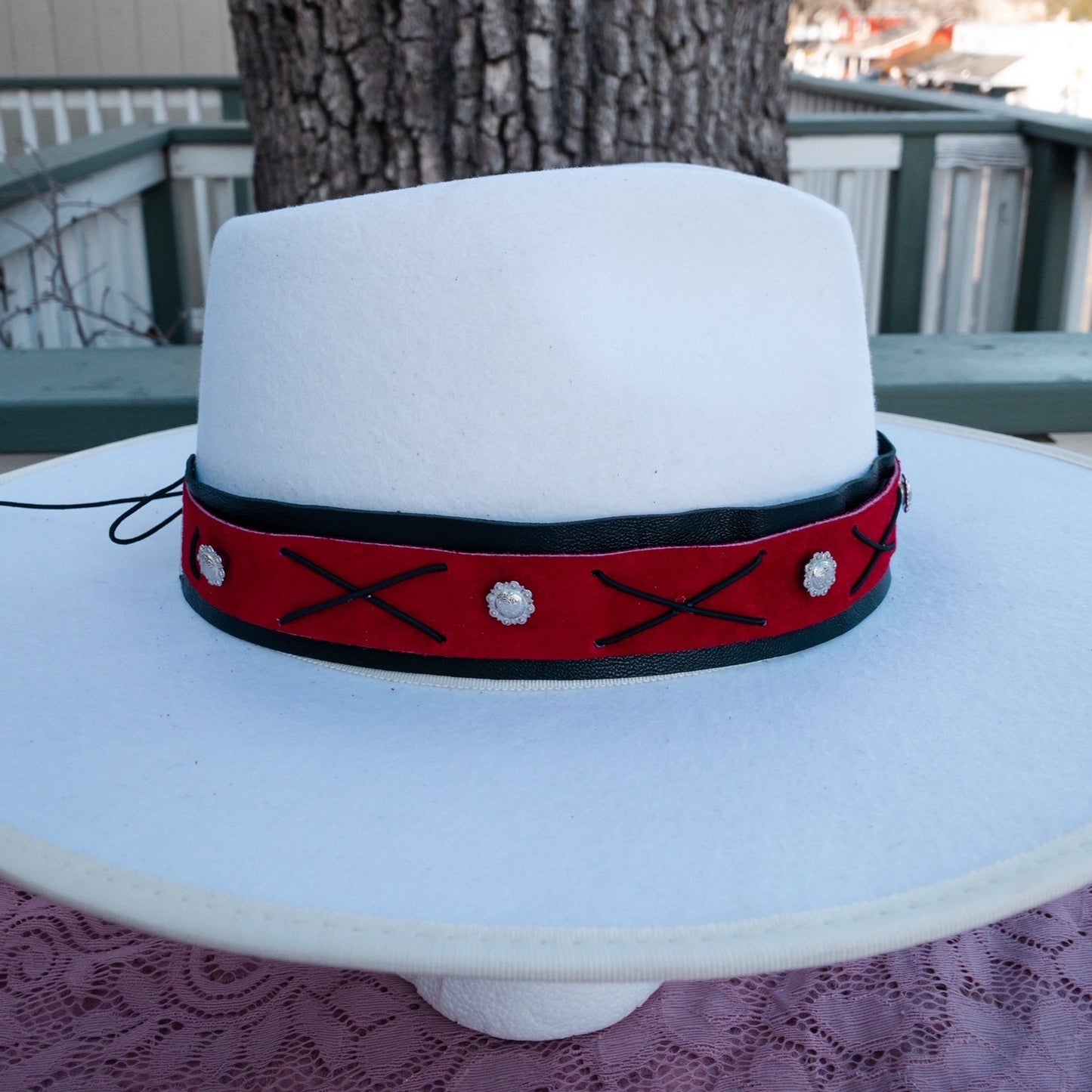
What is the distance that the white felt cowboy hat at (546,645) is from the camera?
2.31 feet

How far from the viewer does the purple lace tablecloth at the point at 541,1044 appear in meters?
1.09

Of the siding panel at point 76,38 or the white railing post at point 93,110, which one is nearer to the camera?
the white railing post at point 93,110

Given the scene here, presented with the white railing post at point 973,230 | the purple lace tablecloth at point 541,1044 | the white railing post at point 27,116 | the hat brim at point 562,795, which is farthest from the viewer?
the white railing post at point 27,116

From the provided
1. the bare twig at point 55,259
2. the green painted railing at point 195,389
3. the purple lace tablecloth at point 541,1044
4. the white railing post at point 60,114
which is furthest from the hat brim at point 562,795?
the white railing post at point 60,114

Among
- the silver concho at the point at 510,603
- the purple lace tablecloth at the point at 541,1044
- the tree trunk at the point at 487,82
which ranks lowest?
the purple lace tablecloth at the point at 541,1044

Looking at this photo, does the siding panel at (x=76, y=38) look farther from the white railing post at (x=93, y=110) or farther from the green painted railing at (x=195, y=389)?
the green painted railing at (x=195, y=389)

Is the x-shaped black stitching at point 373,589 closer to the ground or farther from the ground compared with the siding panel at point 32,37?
closer to the ground

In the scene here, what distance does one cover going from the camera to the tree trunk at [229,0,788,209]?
75.1 inches

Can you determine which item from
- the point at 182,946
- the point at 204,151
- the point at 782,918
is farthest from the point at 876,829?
the point at 204,151

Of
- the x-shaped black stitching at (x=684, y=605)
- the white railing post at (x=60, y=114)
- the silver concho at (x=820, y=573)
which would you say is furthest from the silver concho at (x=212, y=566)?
the white railing post at (x=60, y=114)

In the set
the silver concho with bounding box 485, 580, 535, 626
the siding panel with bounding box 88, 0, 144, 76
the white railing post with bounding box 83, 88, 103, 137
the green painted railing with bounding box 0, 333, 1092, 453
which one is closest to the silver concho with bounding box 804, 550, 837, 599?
the silver concho with bounding box 485, 580, 535, 626

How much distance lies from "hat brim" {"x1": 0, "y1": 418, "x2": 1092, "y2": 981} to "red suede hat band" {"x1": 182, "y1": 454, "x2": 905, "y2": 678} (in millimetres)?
24

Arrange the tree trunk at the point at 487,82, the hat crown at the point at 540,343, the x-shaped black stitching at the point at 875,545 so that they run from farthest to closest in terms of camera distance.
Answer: the tree trunk at the point at 487,82, the x-shaped black stitching at the point at 875,545, the hat crown at the point at 540,343

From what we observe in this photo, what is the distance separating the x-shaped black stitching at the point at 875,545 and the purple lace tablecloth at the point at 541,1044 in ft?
1.38
